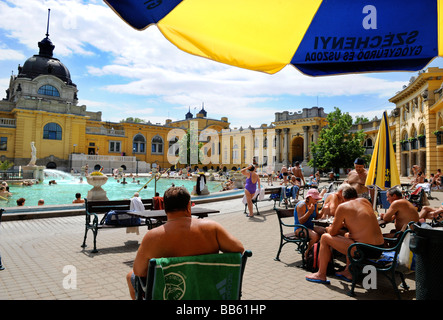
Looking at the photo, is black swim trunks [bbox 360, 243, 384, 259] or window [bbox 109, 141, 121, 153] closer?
black swim trunks [bbox 360, 243, 384, 259]

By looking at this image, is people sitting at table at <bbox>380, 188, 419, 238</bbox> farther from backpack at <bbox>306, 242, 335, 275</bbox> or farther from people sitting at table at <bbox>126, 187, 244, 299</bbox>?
people sitting at table at <bbox>126, 187, 244, 299</bbox>

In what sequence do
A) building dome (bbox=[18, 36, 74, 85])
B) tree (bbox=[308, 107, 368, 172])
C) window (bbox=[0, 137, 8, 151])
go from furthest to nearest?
building dome (bbox=[18, 36, 74, 85]), window (bbox=[0, 137, 8, 151]), tree (bbox=[308, 107, 368, 172])

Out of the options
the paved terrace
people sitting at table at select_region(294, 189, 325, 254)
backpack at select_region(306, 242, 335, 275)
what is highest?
people sitting at table at select_region(294, 189, 325, 254)

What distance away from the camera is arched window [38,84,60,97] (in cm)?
5183

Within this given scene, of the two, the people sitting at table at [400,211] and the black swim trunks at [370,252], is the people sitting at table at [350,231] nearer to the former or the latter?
the black swim trunks at [370,252]

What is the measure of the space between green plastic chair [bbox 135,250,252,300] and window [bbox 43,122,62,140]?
53.5m

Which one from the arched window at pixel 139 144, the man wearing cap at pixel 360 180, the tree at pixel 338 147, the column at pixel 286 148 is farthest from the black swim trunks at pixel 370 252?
the arched window at pixel 139 144

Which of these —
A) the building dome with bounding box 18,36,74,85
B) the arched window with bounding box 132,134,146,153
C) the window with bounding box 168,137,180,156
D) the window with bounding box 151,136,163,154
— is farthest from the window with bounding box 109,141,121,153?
the building dome with bounding box 18,36,74,85

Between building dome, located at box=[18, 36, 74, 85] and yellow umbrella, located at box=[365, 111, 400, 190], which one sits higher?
building dome, located at box=[18, 36, 74, 85]

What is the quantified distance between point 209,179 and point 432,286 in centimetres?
3373

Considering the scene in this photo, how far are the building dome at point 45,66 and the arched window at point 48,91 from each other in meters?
3.47

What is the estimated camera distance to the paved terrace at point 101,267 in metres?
4.29

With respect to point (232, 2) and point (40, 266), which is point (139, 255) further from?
point (40, 266)

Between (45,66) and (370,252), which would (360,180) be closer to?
(370,252)
